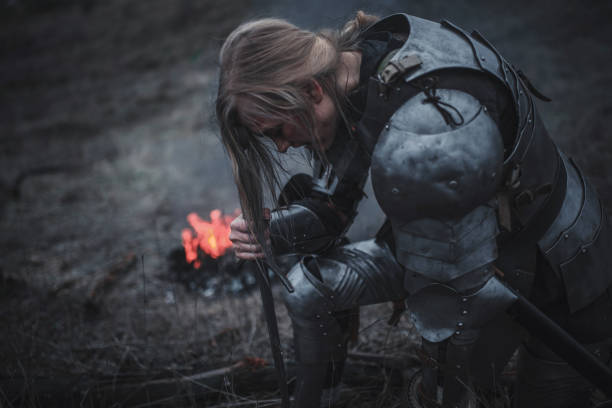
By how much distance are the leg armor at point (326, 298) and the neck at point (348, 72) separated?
2.46 feet

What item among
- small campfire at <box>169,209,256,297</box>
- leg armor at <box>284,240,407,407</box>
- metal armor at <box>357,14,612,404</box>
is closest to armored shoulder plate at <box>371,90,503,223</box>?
metal armor at <box>357,14,612,404</box>

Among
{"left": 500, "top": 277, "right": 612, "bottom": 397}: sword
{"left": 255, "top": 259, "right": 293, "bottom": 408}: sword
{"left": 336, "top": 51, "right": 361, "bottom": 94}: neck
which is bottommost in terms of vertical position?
{"left": 255, "top": 259, "right": 293, "bottom": 408}: sword

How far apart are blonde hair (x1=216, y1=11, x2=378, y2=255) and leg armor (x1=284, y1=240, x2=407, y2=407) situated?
1.68 feet

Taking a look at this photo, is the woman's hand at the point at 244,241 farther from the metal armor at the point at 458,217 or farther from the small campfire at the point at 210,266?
the small campfire at the point at 210,266

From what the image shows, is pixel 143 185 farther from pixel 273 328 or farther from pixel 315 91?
pixel 315 91

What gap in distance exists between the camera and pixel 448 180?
1244mm

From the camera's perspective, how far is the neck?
1.52 metres

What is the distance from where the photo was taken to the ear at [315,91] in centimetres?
147

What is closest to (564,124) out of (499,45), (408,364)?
(499,45)

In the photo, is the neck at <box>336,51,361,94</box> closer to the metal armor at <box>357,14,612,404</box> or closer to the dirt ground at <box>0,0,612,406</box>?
the metal armor at <box>357,14,612,404</box>

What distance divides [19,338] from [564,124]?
A: 463 centimetres

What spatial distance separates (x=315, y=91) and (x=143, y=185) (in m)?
5.07

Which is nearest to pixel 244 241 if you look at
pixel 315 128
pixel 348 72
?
pixel 315 128

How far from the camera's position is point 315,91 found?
1.48m
